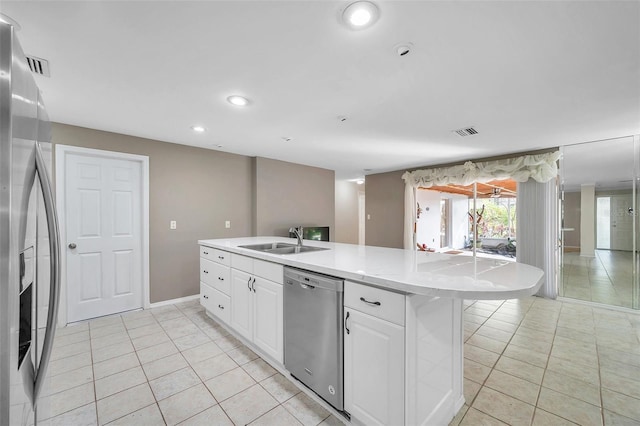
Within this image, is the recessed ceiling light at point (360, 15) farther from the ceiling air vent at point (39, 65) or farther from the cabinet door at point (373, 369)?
the ceiling air vent at point (39, 65)

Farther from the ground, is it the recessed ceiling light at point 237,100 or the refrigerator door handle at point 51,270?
the recessed ceiling light at point 237,100

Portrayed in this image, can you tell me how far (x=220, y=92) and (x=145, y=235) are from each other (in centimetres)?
238

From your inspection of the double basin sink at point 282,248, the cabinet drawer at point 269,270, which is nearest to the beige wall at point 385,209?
the double basin sink at point 282,248

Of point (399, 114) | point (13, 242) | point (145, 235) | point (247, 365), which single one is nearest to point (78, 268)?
point (145, 235)

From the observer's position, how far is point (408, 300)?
4.22 ft

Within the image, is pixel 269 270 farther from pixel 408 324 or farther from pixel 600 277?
pixel 600 277

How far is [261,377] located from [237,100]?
2384 millimetres

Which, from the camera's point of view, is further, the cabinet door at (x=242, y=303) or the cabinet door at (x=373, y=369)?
the cabinet door at (x=242, y=303)

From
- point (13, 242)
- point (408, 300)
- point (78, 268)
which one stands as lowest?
point (78, 268)

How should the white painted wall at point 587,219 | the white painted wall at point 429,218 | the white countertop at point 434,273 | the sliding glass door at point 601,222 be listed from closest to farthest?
the white countertop at point 434,273 < the sliding glass door at point 601,222 < the white painted wall at point 587,219 < the white painted wall at point 429,218

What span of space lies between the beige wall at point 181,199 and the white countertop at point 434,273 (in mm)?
2344

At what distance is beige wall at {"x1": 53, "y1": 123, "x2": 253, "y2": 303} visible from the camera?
3578mm

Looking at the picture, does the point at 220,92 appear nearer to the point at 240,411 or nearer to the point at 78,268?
the point at 240,411

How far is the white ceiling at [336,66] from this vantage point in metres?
1.41
